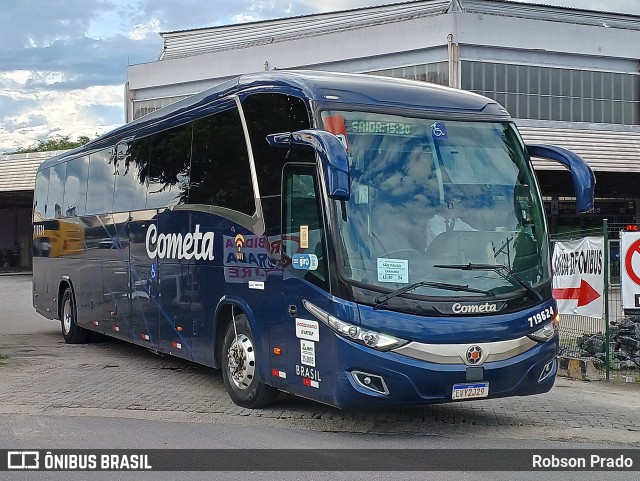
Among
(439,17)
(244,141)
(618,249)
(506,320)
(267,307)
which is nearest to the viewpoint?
(506,320)

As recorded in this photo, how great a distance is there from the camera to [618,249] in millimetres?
13055

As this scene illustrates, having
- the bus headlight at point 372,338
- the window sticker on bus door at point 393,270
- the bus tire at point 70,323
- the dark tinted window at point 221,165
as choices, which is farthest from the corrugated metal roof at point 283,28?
the bus headlight at point 372,338

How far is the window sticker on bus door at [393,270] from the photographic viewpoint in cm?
860

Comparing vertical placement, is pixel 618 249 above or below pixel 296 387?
above

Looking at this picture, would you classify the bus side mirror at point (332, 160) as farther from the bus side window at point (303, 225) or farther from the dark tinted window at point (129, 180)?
the dark tinted window at point (129, 180)

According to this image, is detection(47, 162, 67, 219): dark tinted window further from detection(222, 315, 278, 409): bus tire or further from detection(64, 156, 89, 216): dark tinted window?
detection(222, 315, 278, 409): bus tire

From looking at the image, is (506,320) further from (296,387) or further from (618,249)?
(618,249)

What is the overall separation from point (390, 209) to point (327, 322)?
1.20m

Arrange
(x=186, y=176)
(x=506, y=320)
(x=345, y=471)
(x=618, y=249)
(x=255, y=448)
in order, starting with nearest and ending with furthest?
(x=345, y=471) → (x=255, y=448) → (x=506, y=320) → (x=186, y=176) → (x=618, y=249)

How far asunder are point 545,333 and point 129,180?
24.2 feet

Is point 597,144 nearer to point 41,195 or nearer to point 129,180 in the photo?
point 41,195

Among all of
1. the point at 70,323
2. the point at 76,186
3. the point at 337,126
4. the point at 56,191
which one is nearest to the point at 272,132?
the point at 337,126

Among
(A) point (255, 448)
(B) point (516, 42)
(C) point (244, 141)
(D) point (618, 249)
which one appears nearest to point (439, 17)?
(B) point (516, 42)

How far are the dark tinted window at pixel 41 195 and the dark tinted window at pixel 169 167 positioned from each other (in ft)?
21.7
